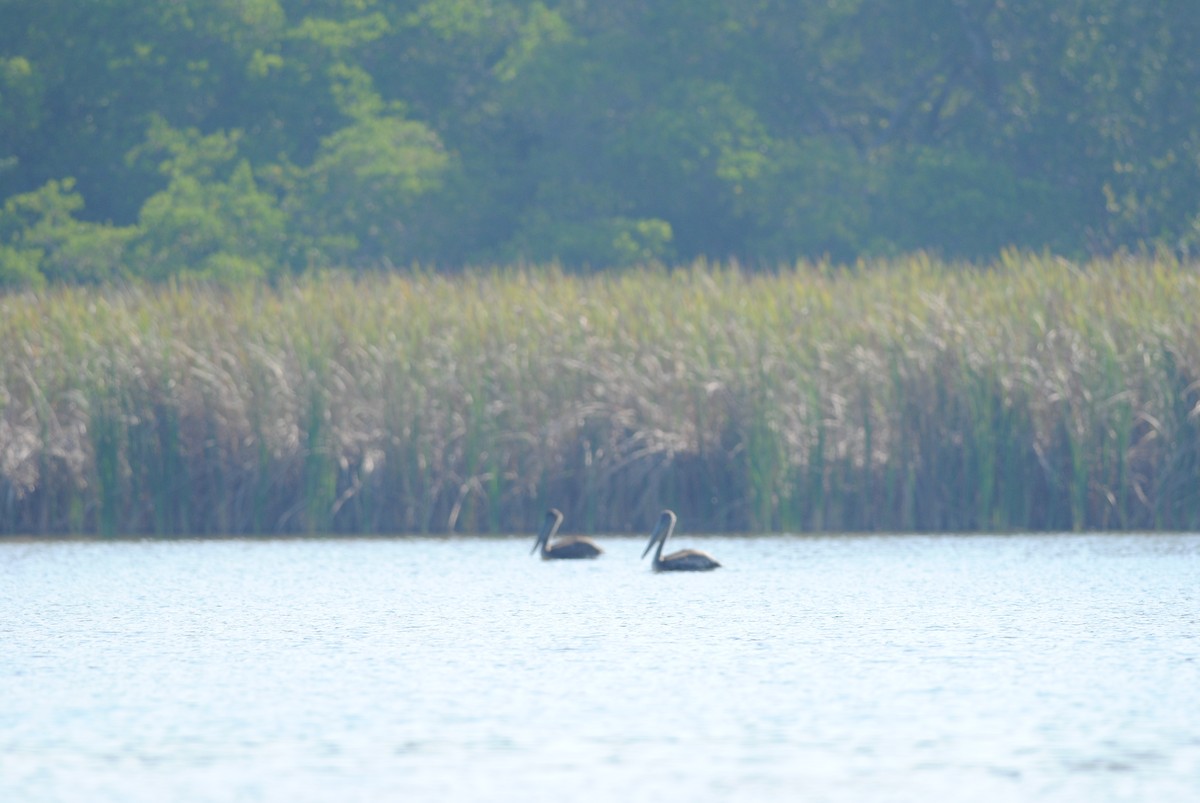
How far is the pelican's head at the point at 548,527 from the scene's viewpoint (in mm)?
12859

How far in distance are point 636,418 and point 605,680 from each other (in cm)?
694

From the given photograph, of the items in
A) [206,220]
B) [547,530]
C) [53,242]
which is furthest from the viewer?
[53,242]

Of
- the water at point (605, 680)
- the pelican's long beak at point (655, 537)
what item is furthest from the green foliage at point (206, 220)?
the water at point (605, 680)

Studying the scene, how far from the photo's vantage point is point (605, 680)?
7461 mm

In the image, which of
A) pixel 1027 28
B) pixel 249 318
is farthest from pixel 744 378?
pixel 1027 28

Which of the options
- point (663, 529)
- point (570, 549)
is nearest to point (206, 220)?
point (570, 549)

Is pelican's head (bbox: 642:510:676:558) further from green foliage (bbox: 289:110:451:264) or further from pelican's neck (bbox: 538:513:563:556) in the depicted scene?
green foliage (bbox: 289:110:451:264)

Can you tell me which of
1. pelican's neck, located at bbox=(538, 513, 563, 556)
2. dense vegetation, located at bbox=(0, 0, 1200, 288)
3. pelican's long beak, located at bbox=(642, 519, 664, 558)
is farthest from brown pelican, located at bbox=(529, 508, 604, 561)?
dense vegetation, located at bbox=(0, 0, 1200, 288)

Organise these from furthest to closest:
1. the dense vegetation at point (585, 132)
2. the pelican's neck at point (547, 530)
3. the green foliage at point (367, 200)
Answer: the green foliage at point (367, 200) → the dense vegetation at point (585, 132) → the pelican's neck at point (547, 530)

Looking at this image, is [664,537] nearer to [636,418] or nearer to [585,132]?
[636,418]

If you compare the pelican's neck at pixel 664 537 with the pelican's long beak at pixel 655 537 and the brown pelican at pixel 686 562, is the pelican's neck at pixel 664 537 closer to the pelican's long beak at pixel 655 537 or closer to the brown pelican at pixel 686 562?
the pelican's long beak at pixel 655 537

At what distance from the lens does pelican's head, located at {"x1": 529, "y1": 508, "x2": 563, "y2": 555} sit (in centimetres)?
1286

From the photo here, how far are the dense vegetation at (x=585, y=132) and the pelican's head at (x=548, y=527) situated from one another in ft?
47.6

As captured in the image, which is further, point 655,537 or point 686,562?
point 655,537
